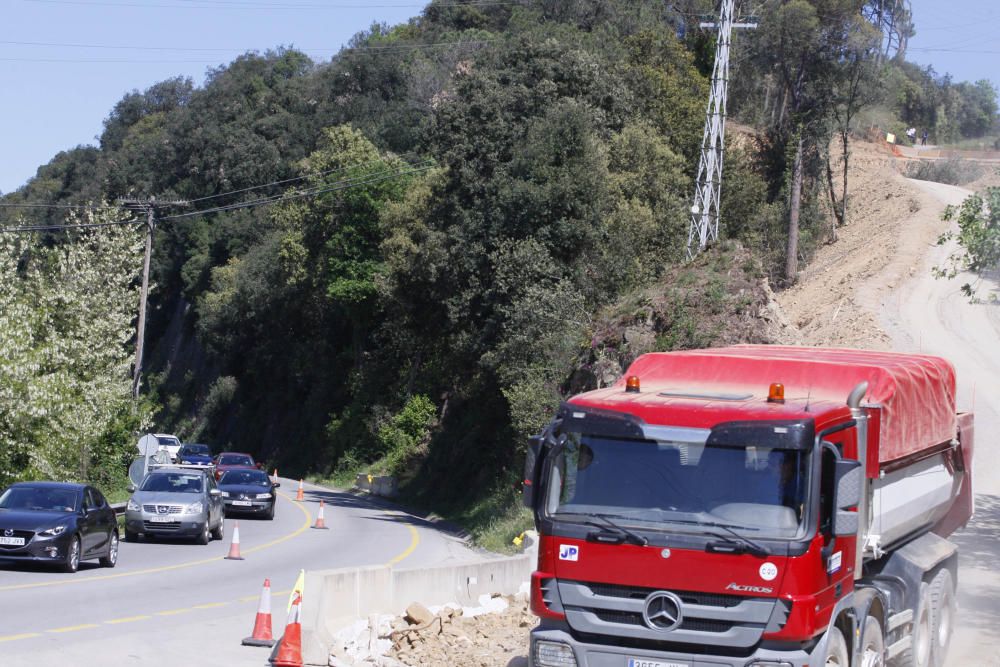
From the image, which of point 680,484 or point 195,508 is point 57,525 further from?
point 680,484

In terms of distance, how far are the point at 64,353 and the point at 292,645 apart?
88.1 feet

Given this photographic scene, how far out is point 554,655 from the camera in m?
8.63

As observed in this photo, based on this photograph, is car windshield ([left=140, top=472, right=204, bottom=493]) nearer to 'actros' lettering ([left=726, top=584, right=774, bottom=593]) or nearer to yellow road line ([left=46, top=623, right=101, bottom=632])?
yellow road line ([left=46, top=623, right=101, bottom=632])

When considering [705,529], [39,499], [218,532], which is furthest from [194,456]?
[705,529]

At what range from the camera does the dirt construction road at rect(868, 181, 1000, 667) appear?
14148 mm

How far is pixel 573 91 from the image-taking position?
4241 cm

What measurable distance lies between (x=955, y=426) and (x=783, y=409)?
18.1 ft

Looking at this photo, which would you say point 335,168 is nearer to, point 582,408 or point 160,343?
point 160,343

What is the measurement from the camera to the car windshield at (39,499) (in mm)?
19078

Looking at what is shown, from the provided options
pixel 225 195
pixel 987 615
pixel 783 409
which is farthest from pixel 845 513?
pixel 225 195

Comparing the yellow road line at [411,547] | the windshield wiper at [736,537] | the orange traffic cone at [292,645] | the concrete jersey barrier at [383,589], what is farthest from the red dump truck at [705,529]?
the yellow road line at [411,547]

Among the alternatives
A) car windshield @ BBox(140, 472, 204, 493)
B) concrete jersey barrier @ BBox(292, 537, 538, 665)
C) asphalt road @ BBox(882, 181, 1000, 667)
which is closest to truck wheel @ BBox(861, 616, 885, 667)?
asphalt road @ BBox(882, 181, 1000, 667)

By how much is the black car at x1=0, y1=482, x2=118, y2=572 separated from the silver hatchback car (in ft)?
13.7

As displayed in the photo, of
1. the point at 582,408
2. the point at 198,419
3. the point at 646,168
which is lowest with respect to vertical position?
the point at 198,419
